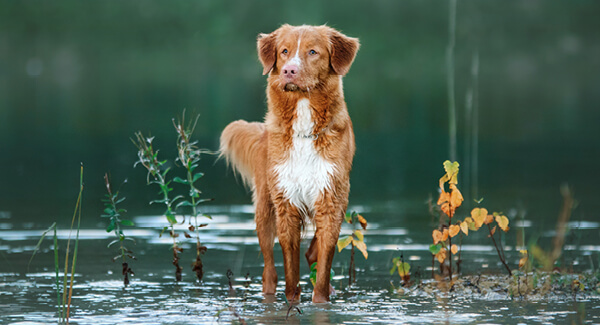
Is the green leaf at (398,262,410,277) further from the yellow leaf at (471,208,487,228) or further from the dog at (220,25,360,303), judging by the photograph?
the dog at (220,25,360,303)

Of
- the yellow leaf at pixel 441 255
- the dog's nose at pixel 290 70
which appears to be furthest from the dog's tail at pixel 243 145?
the yellow leaf at pixel 441 255

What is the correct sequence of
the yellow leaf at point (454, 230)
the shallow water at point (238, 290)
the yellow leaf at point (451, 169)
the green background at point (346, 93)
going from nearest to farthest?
the shallow water at point (238, 290)
the yellow leaf at point (451, 169)
the yellow leaf at point (454, 230)
the green background at point (346, 93)

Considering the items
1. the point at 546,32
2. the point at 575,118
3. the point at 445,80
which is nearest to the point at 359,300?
the point at 575,118

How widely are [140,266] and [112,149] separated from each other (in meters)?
14.5

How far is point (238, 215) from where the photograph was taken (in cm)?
1228

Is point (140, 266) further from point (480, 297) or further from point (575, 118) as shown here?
point (575, 118)

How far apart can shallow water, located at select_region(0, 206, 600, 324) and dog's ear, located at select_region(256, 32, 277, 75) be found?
144 cm

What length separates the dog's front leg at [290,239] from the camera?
776 centimetres

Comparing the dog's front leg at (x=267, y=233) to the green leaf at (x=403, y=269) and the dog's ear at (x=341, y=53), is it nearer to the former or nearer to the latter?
the green leaf at (x=403, y=269)

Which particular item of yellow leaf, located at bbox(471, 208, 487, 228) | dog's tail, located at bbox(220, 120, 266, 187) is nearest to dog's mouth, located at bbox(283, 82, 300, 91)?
dog's tail, located at bbox(220, 120, 266, 187)

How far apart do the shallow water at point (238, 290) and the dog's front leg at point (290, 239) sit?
17cm

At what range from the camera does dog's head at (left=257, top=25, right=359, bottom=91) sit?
289 inches

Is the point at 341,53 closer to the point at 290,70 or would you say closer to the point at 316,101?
the point at 316,101

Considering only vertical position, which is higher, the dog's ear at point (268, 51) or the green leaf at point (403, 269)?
the dog's ear at point (268, 51)
